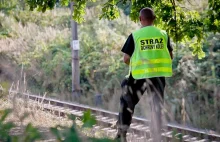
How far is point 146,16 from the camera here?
24.7 feet

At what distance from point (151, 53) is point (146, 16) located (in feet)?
1.64

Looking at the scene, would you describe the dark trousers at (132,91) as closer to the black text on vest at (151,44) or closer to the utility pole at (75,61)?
the black text on vest at (151,44)

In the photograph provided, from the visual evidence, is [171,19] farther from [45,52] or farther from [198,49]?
[45,52]

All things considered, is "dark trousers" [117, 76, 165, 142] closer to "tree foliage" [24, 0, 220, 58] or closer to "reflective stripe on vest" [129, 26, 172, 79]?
"reflective stripe on vest" [129, 26, 172, 79]

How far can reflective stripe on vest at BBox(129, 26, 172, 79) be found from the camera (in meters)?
7.36

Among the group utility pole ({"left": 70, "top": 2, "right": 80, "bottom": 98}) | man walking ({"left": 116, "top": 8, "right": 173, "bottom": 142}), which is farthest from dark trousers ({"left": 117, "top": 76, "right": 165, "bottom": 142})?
utility pole ({"left": 70, "top": 2, "right": 80, "bottom": 98})

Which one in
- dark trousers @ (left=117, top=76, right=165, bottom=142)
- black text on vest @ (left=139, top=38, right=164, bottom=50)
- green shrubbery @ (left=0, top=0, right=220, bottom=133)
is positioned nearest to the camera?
dark trousers @ (left=117, top=76, right=165, bottom=142)

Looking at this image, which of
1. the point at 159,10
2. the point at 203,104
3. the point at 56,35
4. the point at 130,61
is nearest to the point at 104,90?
the point at 203,104

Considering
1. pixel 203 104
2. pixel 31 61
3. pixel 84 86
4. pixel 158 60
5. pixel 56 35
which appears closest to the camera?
pixel 158 60

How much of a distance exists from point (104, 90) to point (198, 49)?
5.09 metres

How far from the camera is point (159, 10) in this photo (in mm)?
11125

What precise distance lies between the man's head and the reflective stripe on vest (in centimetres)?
8

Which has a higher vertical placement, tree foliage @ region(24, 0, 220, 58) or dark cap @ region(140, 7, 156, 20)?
tree foliage @ region(24, 0, 220, 58)

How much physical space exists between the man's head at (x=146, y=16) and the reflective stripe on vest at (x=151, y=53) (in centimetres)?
8
